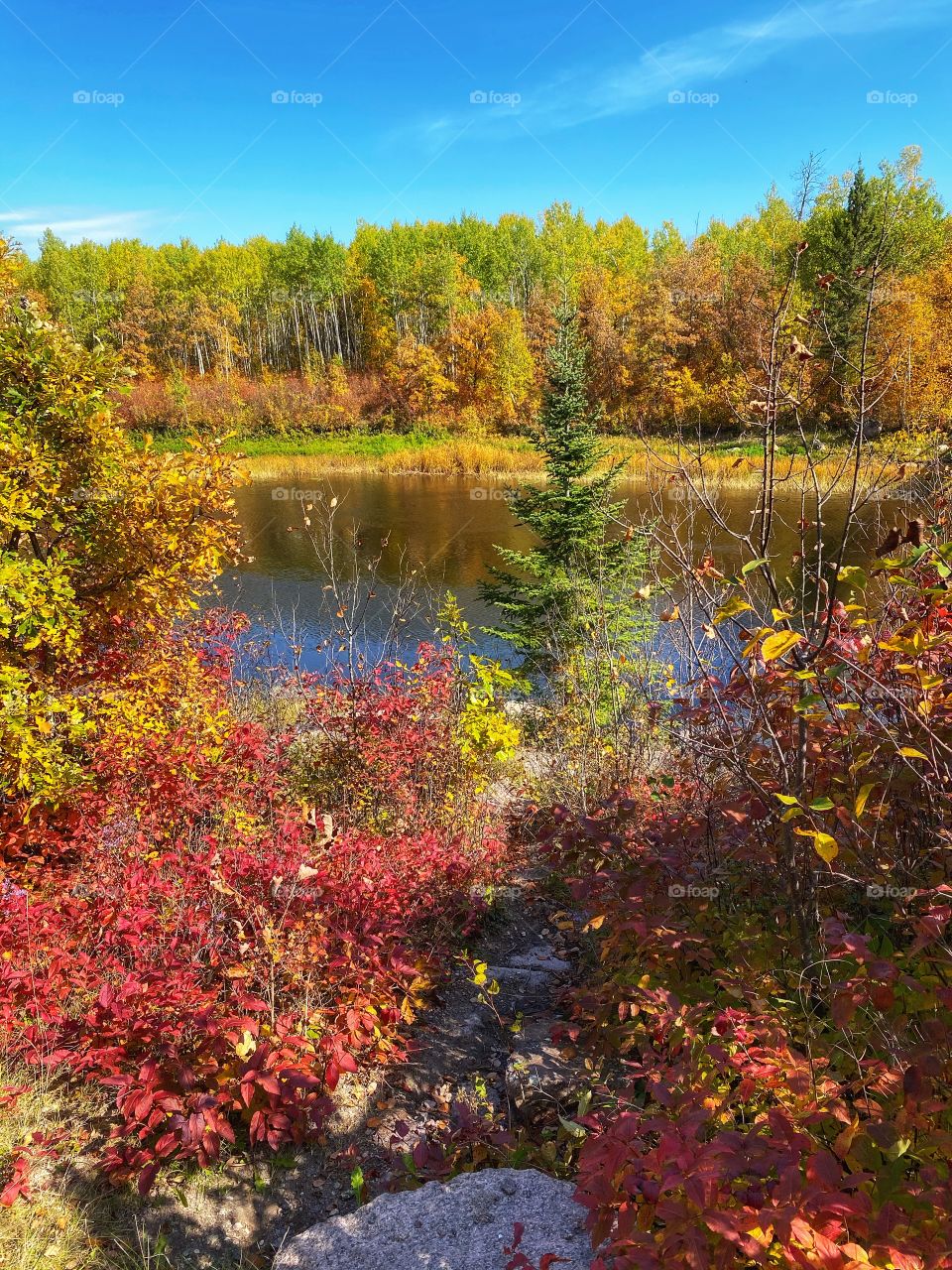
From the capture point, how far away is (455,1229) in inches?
96.3

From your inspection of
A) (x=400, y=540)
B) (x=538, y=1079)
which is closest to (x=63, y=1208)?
(x=538, y=1079)

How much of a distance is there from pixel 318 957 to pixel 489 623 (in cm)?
1056

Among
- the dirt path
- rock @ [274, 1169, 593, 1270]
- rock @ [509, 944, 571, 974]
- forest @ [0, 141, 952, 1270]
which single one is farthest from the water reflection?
rock @ [274, 1169, 593, 1270]

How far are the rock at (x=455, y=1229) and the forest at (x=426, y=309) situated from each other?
30.8 m

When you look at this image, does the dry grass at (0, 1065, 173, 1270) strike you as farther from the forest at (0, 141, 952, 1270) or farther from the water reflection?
the water reflection

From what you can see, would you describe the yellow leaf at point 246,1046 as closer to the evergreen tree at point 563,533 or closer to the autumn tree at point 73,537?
the autumn tree at point 73,537

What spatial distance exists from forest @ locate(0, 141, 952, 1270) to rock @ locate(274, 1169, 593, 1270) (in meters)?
0.02

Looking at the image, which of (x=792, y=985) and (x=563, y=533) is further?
(x=563, y=533)

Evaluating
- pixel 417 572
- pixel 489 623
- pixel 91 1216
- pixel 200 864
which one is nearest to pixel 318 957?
pixel 200 864

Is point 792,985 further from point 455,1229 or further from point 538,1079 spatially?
point 455,1229

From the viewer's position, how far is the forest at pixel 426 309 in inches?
1336

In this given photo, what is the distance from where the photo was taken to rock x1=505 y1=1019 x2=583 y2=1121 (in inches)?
129

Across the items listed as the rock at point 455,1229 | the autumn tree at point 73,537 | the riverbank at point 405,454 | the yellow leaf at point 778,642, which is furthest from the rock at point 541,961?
the riverbank at point 405,454

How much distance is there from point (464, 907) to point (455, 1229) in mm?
2348
